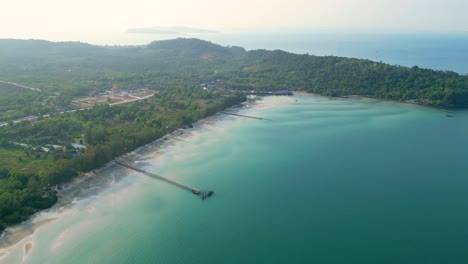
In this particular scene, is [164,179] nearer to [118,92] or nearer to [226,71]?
[118,92]

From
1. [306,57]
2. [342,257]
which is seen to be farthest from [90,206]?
[306,57]

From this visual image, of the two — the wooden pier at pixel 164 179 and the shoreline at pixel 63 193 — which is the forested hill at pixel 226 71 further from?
the wooden pier at pixel 164 179

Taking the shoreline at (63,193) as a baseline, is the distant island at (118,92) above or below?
above

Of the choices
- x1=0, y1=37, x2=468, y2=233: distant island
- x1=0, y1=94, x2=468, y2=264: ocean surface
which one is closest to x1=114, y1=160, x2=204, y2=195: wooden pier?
x1=0, y1=94, x2=468, y2=264: ocean surface

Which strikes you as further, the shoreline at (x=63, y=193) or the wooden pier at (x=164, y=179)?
the wooden pier at (x=164, y=179)

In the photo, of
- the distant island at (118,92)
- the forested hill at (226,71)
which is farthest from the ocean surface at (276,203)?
the forested hill at (226,71)

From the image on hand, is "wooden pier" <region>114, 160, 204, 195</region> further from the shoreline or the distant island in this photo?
the distant island
